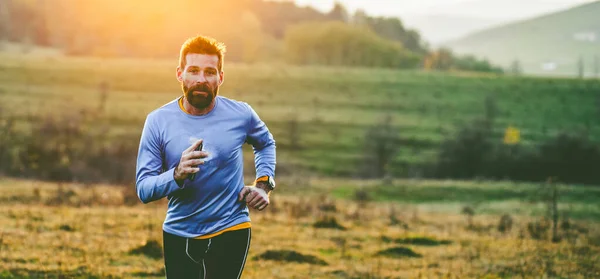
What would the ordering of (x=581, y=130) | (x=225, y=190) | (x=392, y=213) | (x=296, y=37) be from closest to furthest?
(x=225, y=190) < (x=392, y=213) < (x=581, y=130) < (x=296, y=37)

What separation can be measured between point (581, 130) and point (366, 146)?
23.7m

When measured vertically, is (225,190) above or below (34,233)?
above

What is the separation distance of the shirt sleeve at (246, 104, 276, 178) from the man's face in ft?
1.53

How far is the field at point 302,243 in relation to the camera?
15.1m

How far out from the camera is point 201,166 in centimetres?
540

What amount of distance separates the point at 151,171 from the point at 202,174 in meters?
0.35

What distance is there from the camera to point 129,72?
109 meters

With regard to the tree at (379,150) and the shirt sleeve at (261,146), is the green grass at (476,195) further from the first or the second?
the shirt sleeve at (261,146)

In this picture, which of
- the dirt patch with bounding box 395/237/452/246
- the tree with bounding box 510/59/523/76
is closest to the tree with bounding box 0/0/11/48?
the tree with bounding box 510/59/523/76

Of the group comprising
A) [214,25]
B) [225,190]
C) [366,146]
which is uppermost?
[214,25]

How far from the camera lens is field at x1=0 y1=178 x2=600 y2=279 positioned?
15.1 metres

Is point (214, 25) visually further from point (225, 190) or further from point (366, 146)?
point (225, 190)

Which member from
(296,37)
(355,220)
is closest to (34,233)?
(355,220)

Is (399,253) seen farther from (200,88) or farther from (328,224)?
(200,88)
